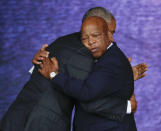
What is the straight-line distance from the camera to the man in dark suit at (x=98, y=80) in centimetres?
105

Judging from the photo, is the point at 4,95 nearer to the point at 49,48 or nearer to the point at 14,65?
the point at 14,65

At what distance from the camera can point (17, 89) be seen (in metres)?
2.88

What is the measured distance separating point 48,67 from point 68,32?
6.55 ft

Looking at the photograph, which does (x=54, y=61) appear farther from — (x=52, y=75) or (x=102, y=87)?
(x=102, y=87)

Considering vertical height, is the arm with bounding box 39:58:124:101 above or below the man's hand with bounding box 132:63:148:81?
above

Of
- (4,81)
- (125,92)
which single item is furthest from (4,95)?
(125,92)

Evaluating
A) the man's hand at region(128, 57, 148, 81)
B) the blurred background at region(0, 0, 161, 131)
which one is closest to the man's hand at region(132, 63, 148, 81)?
the man's hand at region(128, 57, 148, 81)

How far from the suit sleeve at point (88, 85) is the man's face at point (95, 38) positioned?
0.34 ft

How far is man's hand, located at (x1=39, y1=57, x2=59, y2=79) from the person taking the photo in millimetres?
1084

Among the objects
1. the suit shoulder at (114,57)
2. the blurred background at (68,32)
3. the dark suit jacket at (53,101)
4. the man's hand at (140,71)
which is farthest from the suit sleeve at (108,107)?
the blurred background at (68,32)

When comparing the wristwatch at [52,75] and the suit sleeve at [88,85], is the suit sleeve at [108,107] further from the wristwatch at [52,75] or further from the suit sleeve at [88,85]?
the wristwatch at [52,75]

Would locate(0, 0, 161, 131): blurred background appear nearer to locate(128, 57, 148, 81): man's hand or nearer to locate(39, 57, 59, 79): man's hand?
locate(128, 57, 148, 81): man's hand

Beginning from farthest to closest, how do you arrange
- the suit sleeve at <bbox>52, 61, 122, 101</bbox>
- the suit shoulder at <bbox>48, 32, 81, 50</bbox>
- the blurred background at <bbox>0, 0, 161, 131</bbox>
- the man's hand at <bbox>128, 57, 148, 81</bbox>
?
the blurred background at <bbox>0, 0, 161, 131</bbox> < the man's hand at <bbox>128, 57, 148, 81</bbox> < the suit shoulder at <bbox>48, 32, 81, 50</bbox> < the suit sleeve at <bbox>52, 61, 122, 101</bbox>

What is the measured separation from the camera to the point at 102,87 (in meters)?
1.05
